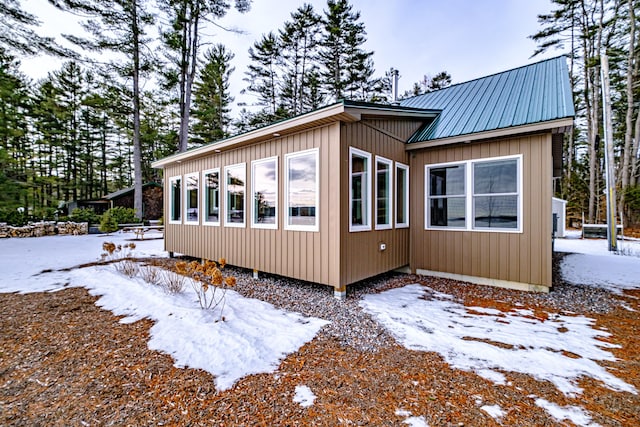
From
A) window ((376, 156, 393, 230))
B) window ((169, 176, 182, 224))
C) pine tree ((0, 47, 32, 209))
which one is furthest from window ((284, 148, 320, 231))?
pine tree ((0, 47, 32, 209))

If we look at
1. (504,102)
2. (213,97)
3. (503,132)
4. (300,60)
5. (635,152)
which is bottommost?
(503,132)

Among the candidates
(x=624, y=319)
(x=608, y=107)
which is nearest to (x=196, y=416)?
(x=624, y=319)

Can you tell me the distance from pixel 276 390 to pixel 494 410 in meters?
1.49

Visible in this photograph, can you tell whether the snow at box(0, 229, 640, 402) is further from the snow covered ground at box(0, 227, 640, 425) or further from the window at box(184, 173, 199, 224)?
the window at box(184, 173, 199, 224)

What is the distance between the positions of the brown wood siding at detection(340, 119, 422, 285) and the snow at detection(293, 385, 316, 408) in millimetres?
2100

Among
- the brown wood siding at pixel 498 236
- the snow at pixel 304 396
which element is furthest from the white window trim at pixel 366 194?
the snow at pixel 304 396

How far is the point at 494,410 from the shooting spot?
1812 millimetres

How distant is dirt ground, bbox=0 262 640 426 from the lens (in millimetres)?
1763

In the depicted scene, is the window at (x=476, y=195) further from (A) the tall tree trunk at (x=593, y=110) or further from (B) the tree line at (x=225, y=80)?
(A) the tall tree trunk at (x=593, y=110)

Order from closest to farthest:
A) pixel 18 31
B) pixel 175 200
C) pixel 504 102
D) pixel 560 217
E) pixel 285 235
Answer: pixel 285 235 < pixel 504 102 < pixel 175 200 < pixel 18 31 < pixel 560 217

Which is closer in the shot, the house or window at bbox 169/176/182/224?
the house

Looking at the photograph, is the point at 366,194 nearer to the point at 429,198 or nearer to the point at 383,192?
the point at 383,192

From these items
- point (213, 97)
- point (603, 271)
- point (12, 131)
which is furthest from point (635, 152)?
point (12, 131)

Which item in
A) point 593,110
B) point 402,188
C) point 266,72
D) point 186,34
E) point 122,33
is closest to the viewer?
point 402,188
